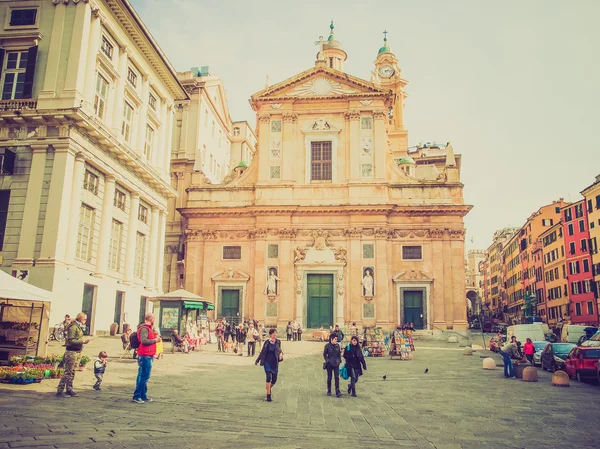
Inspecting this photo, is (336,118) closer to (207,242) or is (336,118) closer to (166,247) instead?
(207,242)

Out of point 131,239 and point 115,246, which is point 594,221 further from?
point 115,246

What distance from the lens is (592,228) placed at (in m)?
50.7

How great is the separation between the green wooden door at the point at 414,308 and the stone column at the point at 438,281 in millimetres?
871

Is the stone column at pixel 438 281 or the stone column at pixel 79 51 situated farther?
the stone column at pixel 438 281

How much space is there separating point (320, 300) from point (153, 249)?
1183 cm

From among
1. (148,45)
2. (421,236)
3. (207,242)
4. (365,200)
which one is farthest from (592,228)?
(148,45)

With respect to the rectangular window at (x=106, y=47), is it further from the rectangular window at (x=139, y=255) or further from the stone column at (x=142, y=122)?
the rectangular window at (x=139, y=255)

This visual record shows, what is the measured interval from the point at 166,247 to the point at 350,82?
18734 mm

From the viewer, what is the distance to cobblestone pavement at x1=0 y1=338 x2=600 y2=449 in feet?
25.0

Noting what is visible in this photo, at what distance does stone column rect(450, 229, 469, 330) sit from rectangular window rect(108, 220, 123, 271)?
71.8 ft

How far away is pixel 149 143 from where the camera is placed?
32.1m

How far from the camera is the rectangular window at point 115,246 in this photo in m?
26.8

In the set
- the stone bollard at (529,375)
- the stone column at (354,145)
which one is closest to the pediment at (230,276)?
the stone column at (354,145)

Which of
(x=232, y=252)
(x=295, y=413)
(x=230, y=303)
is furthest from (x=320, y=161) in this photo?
(x=295, y=413)
